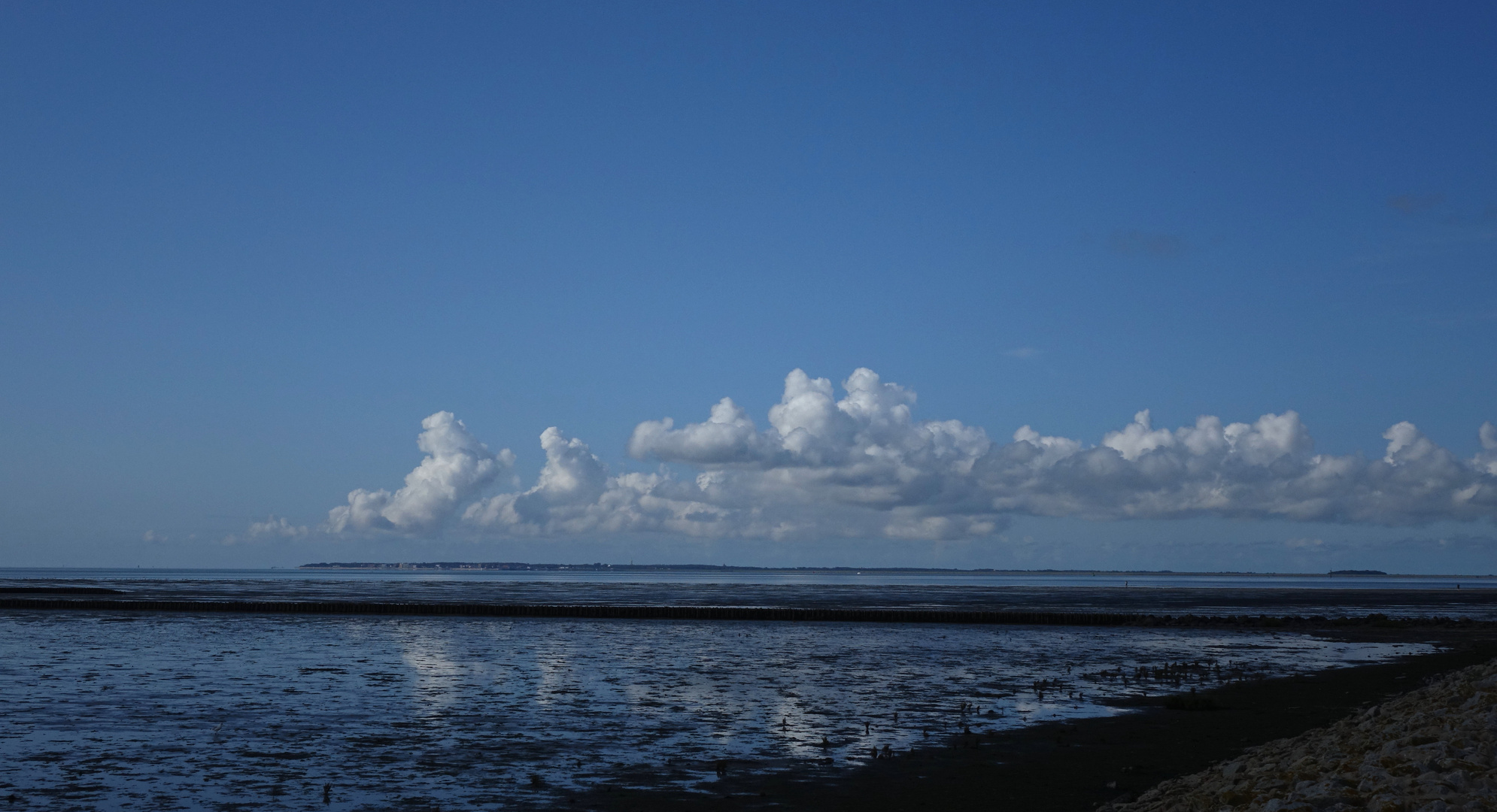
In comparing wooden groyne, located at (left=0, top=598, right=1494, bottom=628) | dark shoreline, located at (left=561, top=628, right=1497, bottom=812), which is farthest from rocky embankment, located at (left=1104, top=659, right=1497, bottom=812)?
wooden groyne, located at (left=0, top=598, right=1494, bottom=628)

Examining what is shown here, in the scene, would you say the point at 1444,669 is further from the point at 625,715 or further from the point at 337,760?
the point at 337,760

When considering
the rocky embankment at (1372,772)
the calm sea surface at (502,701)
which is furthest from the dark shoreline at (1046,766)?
the rocky embankment at (1372,772)

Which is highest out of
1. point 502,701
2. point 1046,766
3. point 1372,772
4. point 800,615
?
point 1372,772

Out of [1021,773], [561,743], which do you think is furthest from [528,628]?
[1021,773]

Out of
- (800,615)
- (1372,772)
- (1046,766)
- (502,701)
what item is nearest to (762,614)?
(800,615)

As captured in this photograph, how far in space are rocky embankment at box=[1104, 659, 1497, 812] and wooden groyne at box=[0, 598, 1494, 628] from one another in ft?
181

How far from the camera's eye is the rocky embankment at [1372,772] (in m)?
12.5

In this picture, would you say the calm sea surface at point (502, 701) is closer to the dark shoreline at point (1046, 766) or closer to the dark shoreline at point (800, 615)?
the dark shoreline at point (1046, 766)

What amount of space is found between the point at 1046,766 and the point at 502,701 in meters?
15.8

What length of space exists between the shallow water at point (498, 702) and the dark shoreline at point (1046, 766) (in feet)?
3.48

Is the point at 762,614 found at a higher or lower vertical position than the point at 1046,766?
lower

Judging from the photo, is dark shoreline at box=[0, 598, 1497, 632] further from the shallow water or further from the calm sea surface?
the shallow water

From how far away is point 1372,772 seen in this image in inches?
537

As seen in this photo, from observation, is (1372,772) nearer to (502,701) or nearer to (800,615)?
(502,701)
